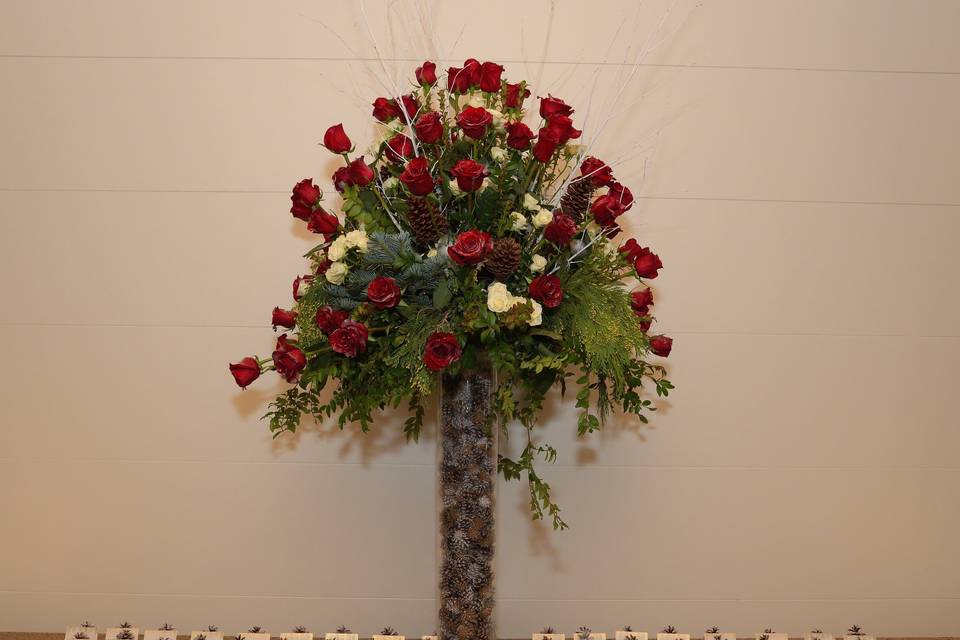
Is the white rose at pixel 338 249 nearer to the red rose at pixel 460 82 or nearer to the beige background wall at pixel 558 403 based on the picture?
the red rose at pixel 460 82

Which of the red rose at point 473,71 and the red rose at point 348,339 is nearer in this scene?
the red rose at point 348,339

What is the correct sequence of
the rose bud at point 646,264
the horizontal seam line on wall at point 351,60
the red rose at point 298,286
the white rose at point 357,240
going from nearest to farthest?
the white rose at point 357,240
the rose bud at point 646,264
the red rose at point 298,286
the horizontal seam line on wall at point 351,60

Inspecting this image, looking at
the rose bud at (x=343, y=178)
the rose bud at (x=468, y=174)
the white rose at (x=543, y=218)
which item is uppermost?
the rose bud at (x=343, y=178)

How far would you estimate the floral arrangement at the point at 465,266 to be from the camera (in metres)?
1.53

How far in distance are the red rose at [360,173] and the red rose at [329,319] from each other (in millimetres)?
271

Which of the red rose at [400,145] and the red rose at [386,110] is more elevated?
the red rose at [386,110]

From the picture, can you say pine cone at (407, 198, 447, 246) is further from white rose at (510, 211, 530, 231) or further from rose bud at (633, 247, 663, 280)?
rose bud at (633, 247, 663, 280)

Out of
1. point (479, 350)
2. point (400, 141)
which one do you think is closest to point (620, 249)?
point (479, 350)

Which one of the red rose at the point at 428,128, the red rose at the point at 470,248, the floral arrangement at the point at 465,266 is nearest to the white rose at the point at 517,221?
the floral arrangement at the point at 465,266

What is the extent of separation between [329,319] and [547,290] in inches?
16.6

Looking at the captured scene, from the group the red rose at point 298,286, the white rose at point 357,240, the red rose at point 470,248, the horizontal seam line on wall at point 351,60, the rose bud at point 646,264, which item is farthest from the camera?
the horizontal seam line on wall at point 351,60

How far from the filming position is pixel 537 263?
5.19 feet

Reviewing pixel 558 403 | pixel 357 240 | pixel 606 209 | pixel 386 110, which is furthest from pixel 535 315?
pixel 558 403

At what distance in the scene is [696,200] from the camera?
7.12 ft
